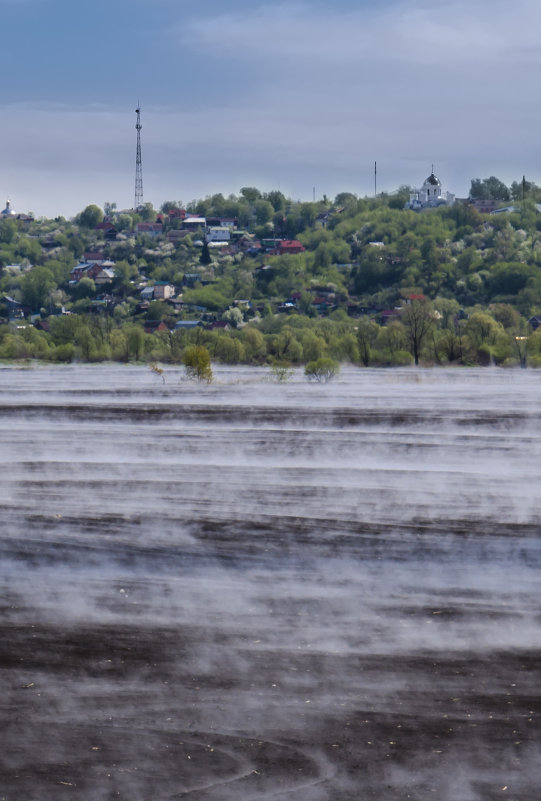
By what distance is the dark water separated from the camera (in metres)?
12.5

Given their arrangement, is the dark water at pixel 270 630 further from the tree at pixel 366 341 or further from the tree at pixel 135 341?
the tree at pixel 135 341

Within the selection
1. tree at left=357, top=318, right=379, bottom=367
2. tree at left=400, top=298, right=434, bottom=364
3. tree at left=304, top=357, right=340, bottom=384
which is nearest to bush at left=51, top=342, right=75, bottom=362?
tree at left=357, top=318, right=379, bottom=367

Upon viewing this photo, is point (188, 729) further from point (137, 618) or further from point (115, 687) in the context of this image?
point (137, 618)

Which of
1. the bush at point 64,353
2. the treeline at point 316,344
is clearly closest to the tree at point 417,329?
the treeline at point 316,344

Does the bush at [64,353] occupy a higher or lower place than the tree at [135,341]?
lower

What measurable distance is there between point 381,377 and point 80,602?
111 metres

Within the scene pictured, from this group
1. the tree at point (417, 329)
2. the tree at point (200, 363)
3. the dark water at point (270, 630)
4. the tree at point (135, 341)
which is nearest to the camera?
the dark water at point (270, 630)

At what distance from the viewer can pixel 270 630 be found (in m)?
18.1

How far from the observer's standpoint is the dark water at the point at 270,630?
41.1 ft

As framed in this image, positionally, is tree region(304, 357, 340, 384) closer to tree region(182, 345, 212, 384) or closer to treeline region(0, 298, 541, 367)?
treeline region(0, 298, 541, 367)

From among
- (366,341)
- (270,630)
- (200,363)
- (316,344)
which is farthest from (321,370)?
(270,630)

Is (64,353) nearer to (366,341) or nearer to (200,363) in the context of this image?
(366,341)

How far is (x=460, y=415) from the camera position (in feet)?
232

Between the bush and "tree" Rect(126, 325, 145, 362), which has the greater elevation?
"tree" Rect(126, 325, 145, 362)
